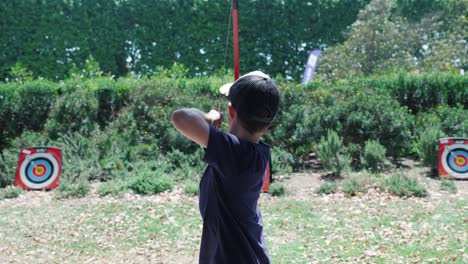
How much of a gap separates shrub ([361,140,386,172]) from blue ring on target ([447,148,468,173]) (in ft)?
3.54

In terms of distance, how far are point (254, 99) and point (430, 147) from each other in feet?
26.2

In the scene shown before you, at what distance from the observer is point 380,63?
699 inches

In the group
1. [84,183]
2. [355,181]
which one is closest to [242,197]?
[355,181]

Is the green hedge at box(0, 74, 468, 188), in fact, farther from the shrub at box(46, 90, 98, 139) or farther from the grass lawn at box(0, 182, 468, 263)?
the grass lawn at box(0, 182, 468, 263)

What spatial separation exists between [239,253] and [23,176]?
784cm

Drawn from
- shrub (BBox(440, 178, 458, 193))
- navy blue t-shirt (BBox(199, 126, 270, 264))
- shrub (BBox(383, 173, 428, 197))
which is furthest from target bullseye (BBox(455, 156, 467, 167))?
navy blue t-shirt (BBox(199, 126, 270, 264))

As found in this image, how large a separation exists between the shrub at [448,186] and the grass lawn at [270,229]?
0.15 metres

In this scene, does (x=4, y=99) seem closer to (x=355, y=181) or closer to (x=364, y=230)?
(x=355, y=181)

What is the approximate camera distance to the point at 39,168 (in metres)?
8.98

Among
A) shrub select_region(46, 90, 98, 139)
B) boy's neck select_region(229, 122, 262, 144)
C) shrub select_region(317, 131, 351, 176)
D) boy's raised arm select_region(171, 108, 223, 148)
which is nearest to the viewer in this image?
boy's raised arm select_region(171, 108, 223, 148)

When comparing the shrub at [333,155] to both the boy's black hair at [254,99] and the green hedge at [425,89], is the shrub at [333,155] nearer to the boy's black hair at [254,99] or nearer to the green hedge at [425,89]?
the green hedge at [425,89]

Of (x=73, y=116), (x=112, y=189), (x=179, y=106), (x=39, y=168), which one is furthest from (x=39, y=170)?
(x=179, y=106)

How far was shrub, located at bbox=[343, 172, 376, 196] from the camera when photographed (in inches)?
314

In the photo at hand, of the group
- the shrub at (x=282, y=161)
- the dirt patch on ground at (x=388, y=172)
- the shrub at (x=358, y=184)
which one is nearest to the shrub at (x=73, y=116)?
the shrub at (x=282, y=161)
